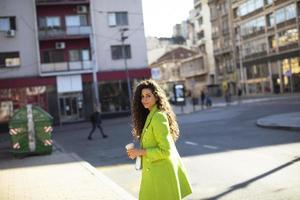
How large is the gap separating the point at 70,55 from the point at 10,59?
17.0 ft

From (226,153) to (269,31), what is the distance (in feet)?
186

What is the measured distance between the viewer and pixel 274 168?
35.7 feet

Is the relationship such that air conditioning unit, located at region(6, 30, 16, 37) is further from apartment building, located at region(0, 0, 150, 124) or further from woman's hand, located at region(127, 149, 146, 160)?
woman's hand, located at region(127, 149, 146, 160)

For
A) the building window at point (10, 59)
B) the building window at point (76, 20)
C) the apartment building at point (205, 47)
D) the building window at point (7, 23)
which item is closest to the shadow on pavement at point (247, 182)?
the building window at point (10, 59)

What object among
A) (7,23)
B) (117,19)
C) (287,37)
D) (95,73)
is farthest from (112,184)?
(287,37)

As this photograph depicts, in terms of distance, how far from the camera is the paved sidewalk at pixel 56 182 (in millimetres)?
9242

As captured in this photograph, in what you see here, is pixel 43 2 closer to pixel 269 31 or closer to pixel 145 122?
pixel 269 31

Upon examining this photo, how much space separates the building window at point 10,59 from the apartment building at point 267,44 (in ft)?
104

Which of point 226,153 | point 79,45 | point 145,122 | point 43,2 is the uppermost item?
point 43,2

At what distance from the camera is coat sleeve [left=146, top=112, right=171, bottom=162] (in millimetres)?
4316

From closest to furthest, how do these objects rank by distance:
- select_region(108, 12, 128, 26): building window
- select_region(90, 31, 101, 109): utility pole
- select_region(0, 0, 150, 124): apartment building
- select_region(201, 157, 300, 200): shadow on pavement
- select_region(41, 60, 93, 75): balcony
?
1. select_region(201, 157, 300, 200): shadow on pavement
2. select_region(90, 31, 101, 109): utility pole
3. select_region(0, 0, 150, 124): apartment building
4. select_region(41, 60, 93, 75): balcony
5. select_region(108, 12, 128, 26): building window

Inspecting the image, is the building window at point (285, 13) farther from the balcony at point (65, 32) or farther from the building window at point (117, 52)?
the balcony at point (65, 32)

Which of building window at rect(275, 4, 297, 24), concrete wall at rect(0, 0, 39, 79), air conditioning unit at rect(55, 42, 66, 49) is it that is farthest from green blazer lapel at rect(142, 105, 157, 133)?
building window at rect(275, 4, 297, 24)

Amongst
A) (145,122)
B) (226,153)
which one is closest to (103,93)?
(226,153)
